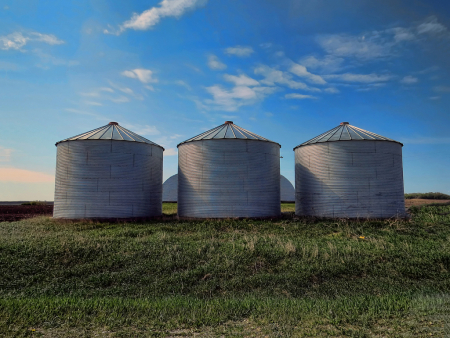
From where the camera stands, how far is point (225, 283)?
10289 millimetres

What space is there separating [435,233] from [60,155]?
23168 mm

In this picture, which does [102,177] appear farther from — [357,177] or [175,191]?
[175,191]

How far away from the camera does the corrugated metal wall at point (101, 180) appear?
21250 mm

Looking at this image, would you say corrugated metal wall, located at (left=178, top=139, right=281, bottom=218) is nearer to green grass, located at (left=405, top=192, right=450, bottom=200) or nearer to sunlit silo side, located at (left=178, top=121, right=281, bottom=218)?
sunlit silo side, located at (left=178, top=121, right=281, bottom=218)

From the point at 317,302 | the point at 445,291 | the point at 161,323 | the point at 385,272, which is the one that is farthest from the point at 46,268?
the point at 445,291

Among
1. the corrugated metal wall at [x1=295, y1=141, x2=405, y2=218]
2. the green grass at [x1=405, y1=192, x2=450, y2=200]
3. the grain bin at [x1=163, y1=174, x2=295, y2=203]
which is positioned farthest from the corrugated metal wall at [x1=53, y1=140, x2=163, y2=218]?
the green grass at [x1=405, y1=192, x2=450, y2=200]

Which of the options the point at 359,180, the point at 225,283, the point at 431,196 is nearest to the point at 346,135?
the point at 359,180

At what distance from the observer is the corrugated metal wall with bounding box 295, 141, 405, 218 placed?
21.6 metres

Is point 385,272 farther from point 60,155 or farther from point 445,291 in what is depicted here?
point 60,155

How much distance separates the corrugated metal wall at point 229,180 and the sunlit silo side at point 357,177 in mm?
3375

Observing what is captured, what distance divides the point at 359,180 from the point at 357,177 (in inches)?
8.9

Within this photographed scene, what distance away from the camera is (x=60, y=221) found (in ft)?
69.9

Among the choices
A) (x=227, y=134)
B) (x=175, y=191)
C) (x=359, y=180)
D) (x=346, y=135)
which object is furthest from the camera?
(x=175, y=191)

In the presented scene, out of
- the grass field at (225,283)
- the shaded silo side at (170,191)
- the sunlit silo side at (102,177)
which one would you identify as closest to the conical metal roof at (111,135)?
the sunlit silo side at (102,177)
